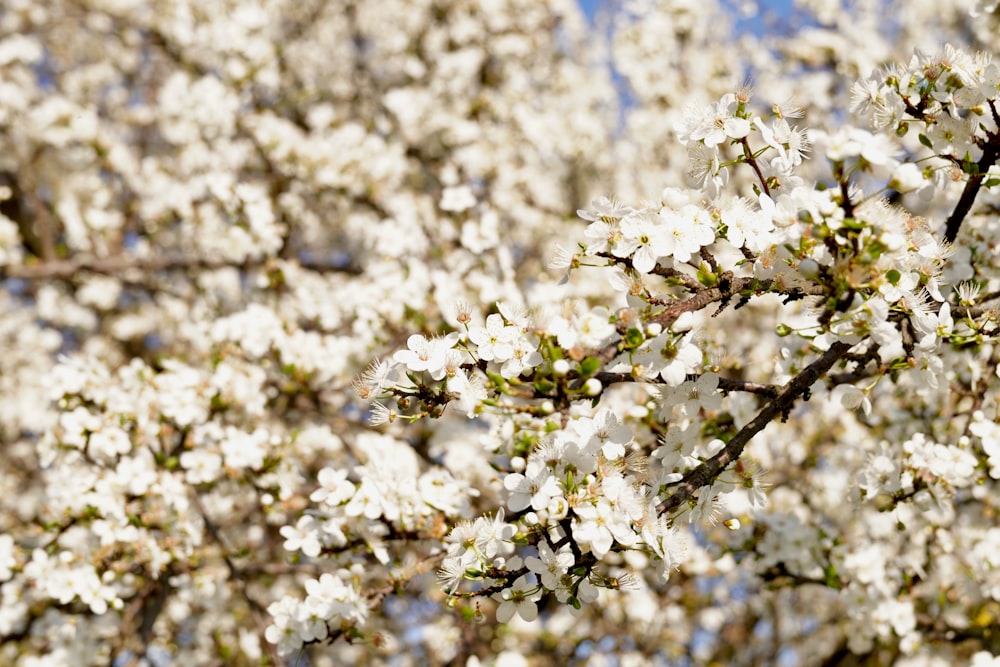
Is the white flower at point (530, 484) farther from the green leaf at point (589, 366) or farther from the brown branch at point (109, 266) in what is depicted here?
the brown branch at point (109, 266)

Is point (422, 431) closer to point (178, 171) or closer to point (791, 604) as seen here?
point (178, 171)

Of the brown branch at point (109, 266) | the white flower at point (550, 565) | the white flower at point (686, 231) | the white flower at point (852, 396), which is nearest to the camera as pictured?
the white flower at point (550, 565)

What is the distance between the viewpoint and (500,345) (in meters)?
2.47

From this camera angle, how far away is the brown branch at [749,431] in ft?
8.09

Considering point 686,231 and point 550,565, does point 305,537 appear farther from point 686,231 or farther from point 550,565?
point 686,231

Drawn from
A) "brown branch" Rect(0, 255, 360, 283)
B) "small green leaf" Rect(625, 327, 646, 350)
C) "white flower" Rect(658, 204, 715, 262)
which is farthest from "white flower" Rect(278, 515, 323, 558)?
"brown branch" Rect(0, 255, 360, 283)

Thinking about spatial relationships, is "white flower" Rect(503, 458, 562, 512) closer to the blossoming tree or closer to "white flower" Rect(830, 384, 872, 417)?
the blossoming tree

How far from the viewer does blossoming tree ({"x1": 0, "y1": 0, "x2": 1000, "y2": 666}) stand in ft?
8.18

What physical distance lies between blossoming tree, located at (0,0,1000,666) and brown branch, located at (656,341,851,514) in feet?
0.04

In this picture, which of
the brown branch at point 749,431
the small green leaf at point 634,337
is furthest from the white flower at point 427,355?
the brown branch at point 749,431

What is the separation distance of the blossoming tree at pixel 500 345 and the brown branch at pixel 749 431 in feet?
0.04

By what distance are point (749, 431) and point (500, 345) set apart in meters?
0.83

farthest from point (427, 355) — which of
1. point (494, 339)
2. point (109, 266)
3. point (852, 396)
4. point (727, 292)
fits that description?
point (109, 266)

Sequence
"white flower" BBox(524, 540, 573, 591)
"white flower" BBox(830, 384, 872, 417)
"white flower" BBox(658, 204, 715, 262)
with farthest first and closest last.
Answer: "white flower" BBox(830, 384, 872, 417) → "white flower" BBox(658, 204, 715, 262) → "white flower" BBox(524, 540, 573, 591)
